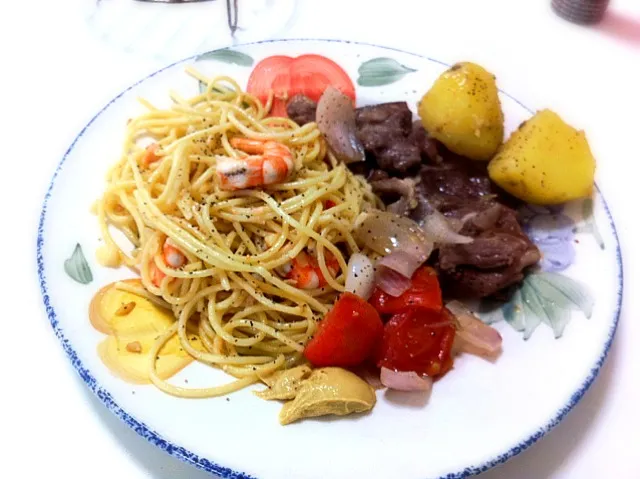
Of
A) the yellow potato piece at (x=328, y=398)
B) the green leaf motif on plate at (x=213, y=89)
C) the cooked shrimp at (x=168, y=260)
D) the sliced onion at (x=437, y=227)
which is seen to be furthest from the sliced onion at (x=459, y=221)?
the green leaf motif on plate at (x=213, y=89)

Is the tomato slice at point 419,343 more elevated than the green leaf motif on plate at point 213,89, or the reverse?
the green leaf motif on plate at point 213,89

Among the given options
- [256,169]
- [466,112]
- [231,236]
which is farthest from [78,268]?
[466,112]

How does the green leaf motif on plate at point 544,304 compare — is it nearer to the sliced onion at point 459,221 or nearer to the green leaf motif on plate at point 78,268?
the sliced onion at point 459,221

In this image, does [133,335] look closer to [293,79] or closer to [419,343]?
[419,343]

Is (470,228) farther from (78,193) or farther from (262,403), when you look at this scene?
(78,193)

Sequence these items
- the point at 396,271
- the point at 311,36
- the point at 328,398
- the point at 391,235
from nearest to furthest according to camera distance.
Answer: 1. the point at 328,398
2. the point at 396,271
3. the point at 391,235
4. the point at 311,36

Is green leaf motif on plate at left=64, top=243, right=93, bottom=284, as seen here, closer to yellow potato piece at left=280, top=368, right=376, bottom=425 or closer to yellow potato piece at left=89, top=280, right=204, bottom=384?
yellow potato piece at left=89, top=280, right=204, bottom=384
